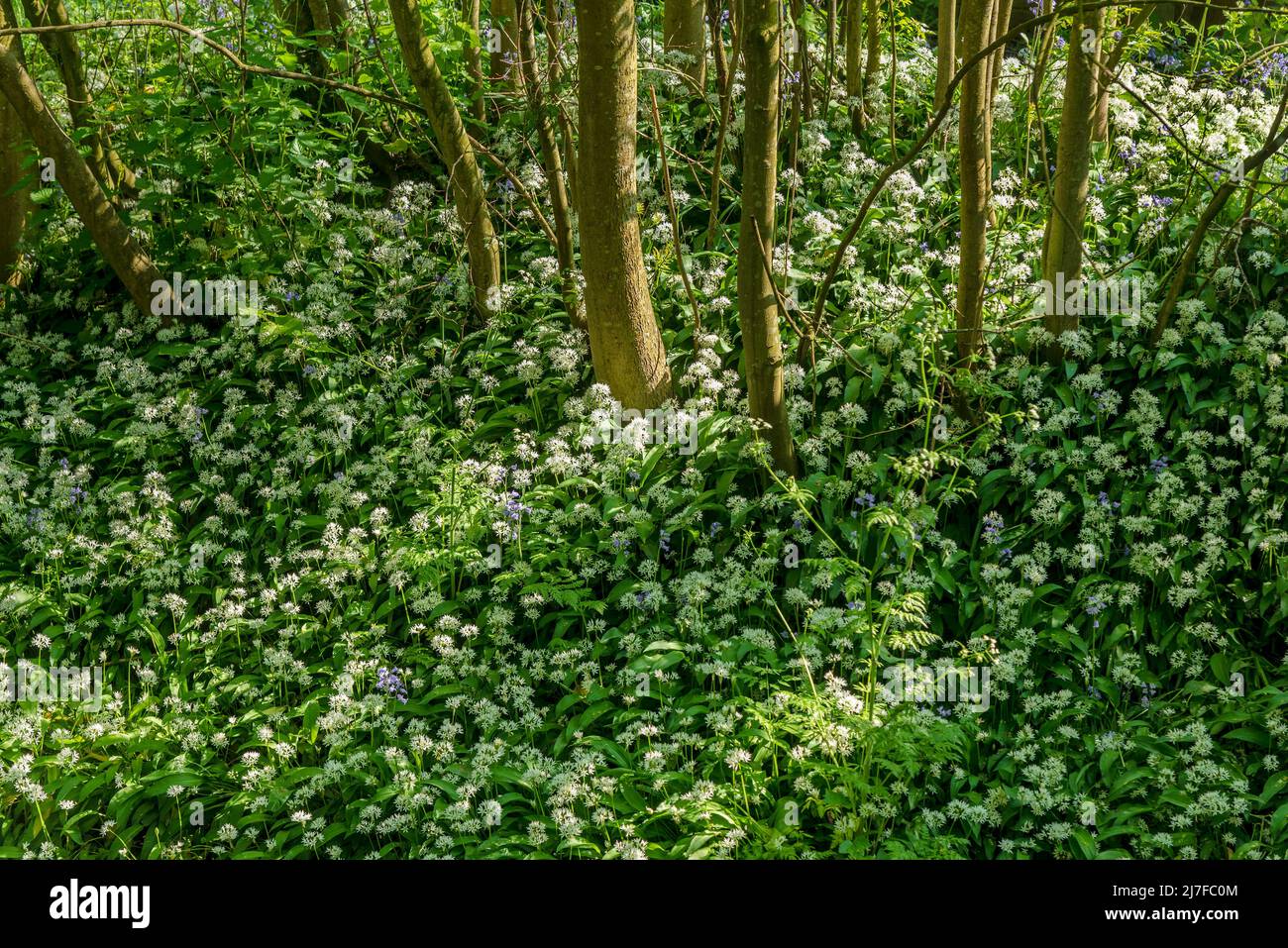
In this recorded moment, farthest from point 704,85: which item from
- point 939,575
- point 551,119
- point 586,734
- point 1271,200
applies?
point 586,734

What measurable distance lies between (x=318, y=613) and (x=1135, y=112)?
487cm

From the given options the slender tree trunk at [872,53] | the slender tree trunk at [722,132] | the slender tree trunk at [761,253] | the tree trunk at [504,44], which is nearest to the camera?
the slender tree trunk at [761,253]

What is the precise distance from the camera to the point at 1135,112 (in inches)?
239

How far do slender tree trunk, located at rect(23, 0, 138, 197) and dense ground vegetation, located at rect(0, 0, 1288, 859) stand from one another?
9.4 inches

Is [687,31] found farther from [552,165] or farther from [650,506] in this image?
[650,506]

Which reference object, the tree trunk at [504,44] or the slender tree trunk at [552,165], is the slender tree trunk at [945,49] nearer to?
the slender tree trunk at [552,165]

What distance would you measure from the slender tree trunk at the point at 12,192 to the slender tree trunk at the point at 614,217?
4258 millimetres

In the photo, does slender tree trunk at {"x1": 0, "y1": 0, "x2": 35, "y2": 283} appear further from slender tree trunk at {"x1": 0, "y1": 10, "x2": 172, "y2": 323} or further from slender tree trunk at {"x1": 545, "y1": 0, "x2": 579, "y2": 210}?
slender tree trunk at {"x1": 545, "y1": 0, "x2": 579, "y2": 210}

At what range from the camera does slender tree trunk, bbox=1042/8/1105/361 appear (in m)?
5.09

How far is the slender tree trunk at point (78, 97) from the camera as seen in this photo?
22.8 feet

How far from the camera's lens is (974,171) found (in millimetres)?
5203

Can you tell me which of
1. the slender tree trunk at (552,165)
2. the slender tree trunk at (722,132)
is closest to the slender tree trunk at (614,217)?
the slender tree trunk at (722,132)

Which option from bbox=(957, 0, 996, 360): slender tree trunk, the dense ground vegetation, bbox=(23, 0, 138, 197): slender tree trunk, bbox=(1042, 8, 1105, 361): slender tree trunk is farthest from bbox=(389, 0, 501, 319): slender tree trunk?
bbox=(1042, 8, 1105, 361): slender tree trunk
